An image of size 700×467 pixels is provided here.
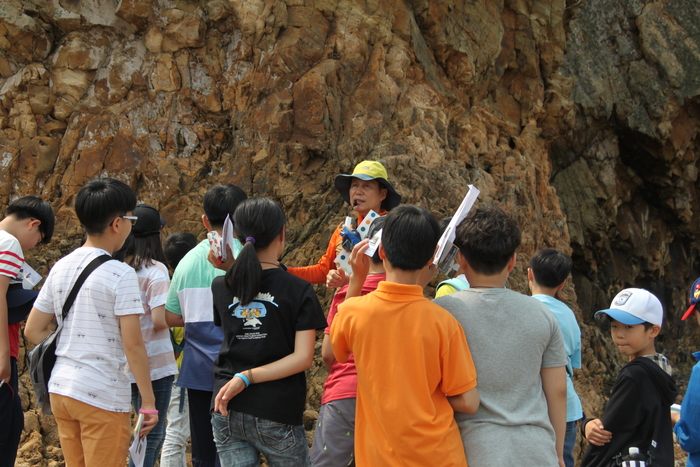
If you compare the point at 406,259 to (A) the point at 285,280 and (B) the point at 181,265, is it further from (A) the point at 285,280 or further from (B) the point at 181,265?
(B) the point at 181,265

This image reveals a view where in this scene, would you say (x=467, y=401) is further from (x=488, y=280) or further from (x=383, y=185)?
(x=383, y=185)

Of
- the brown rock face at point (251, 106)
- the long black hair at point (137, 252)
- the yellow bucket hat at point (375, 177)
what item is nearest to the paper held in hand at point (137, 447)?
the long black hair at point (137, 252)

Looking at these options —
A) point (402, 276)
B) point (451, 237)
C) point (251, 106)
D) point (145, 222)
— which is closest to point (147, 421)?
point (145, 222)

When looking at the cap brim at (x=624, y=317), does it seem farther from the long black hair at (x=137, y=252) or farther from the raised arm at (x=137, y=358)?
the long black hair at (x=137, y=252)

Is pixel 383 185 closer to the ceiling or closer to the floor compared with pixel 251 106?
closer to the floor

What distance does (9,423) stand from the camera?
304cm

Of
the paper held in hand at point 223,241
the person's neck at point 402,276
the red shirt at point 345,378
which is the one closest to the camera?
the person's neck at point 402,276

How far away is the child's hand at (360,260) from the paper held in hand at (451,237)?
0.39 metres

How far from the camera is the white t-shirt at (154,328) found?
137 inches

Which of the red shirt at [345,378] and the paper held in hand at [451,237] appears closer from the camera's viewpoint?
the paper held in hand at [451,237]

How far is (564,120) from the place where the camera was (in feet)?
29.1

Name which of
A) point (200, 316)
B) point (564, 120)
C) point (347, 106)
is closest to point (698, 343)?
point (564, 120)

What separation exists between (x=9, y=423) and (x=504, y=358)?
103 inches

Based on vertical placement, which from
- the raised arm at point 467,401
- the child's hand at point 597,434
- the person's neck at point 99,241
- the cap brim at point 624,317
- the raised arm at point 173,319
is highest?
the person's neck at point 99,241
